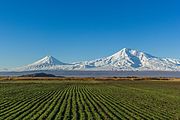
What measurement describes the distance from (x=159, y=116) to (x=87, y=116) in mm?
5165

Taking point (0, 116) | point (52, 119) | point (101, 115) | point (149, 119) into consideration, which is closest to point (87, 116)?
point (101, 115)

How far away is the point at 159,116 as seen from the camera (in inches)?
864

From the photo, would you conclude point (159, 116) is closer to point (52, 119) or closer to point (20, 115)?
point (52, 119)

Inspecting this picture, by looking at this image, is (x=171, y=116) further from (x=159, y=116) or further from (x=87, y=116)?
(x=87, y=116)

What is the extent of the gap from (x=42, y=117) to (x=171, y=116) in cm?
907

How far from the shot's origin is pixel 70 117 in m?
20.5

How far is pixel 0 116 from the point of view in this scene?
20.9 metres

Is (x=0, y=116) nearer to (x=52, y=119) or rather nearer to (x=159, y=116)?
(x=52, y=119)

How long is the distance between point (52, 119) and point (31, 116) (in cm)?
210

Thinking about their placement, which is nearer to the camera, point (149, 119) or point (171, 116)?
point (149, 119)

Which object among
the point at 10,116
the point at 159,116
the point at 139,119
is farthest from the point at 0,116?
the point at 159,116

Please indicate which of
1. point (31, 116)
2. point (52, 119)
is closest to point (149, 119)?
point (52, 119)

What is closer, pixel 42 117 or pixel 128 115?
pixel 42 117

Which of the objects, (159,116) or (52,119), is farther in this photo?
(159,116)
